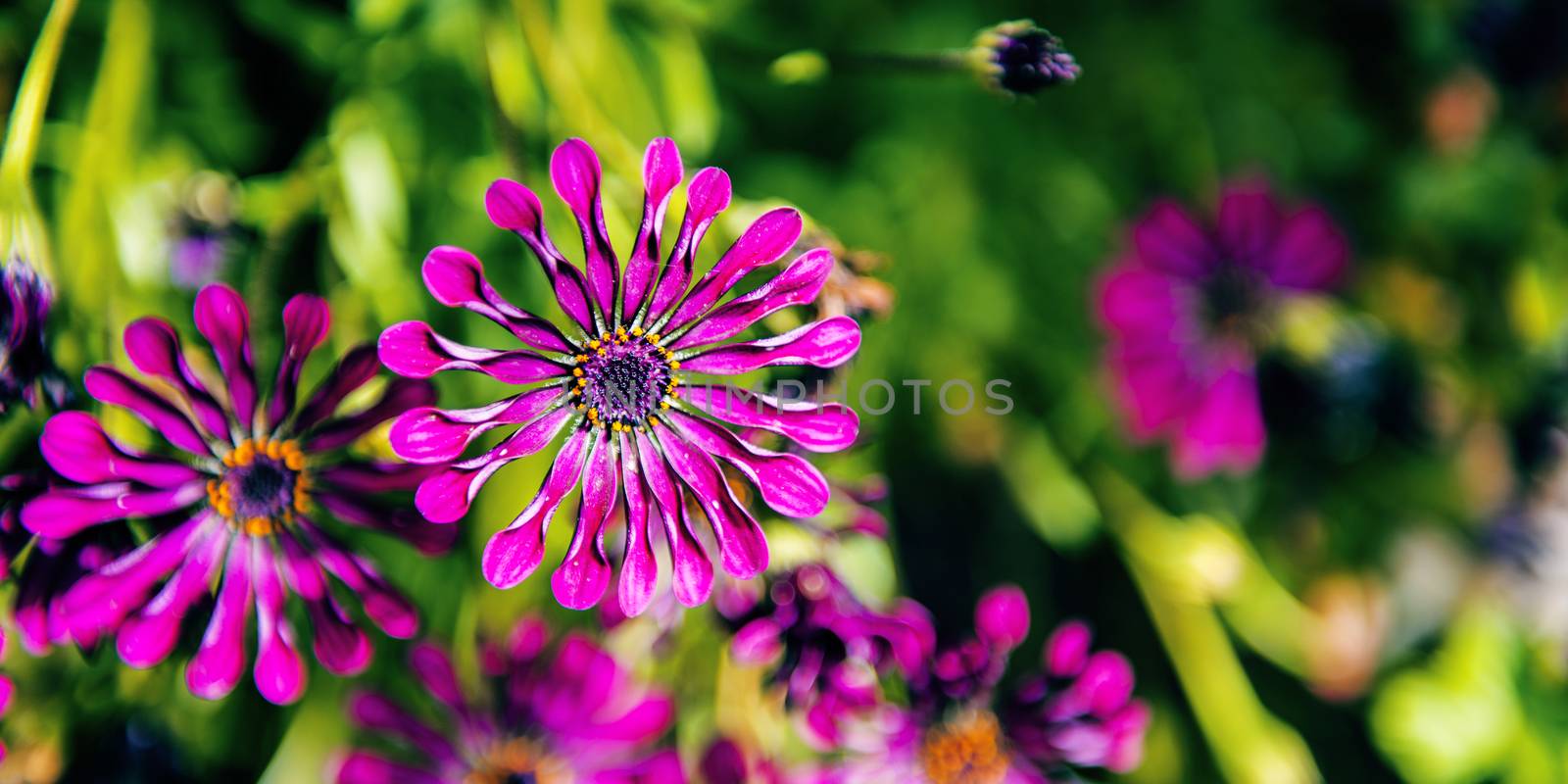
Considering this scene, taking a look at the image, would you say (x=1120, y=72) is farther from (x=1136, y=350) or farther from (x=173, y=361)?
(x=173, y=361)

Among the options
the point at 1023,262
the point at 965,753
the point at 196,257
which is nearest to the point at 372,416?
the point at 196,257

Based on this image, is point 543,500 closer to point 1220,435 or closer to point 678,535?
point 678,535

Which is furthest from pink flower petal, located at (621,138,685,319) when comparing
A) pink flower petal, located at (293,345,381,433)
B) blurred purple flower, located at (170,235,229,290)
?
blurred purple flower, located at (170,235,229,290)

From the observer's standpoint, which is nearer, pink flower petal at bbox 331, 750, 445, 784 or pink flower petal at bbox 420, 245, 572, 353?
pink flower petal at bbox 420, 245, 572, 353

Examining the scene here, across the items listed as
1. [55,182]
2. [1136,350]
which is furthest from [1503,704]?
[55,182]

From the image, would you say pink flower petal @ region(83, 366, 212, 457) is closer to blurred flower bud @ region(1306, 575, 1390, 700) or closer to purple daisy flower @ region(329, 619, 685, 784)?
purple daisy flower @ region(329, 619, 685, 784)

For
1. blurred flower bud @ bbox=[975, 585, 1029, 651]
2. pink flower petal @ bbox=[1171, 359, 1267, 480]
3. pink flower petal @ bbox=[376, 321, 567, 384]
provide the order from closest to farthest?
1. pink flower petal @ bbox=[376, 321, 567, 384]
2. blurred flower bud @ bbox=[975, 585, 1029, 651]
3. pink flower petal @ bbox=[1171, 359, 1267, 480]
